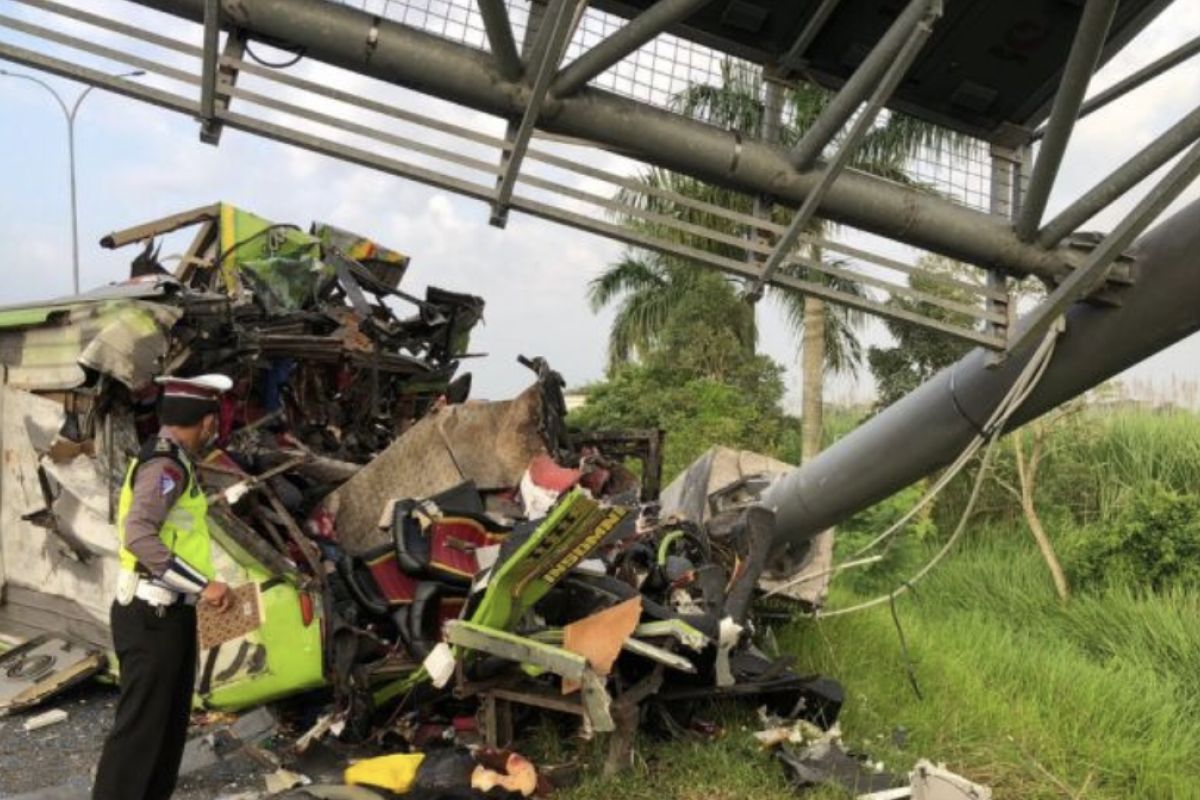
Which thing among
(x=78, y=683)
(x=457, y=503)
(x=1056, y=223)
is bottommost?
(x=78, y=683)

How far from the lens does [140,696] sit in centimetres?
425

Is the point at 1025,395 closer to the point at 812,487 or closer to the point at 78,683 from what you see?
the point at 812,487

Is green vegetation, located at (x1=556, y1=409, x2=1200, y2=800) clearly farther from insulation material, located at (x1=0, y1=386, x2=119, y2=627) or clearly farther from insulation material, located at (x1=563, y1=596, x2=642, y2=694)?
insulation material, located at (x1=0, y1=386, x2=119, y2=627)

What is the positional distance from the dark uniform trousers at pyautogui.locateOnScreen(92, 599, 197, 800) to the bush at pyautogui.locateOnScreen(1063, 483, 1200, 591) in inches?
400

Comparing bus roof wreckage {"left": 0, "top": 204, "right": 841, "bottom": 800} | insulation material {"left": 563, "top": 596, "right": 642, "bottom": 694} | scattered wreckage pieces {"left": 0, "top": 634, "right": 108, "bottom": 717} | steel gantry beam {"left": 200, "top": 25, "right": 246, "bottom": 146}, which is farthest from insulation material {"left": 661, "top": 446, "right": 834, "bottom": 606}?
steel gantry beam {"left": 200, "top": 25, "right": 246, "bottom": 146}

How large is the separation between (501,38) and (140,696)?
2.95 m

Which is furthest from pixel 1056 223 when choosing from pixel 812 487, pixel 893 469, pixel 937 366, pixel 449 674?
pixel 937 366

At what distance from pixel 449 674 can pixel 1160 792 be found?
4023 mm

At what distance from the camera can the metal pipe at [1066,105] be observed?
3041 millimetres

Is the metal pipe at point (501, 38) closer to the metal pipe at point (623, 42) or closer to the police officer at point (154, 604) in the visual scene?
the metal pipe at point (623, 42)

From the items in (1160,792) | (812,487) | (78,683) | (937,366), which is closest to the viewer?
(812,487)

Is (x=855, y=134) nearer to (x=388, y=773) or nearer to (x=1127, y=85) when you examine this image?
(x=1127, y=85)

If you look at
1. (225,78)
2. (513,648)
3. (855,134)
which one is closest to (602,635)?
(513,648)

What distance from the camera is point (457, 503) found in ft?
19.5
